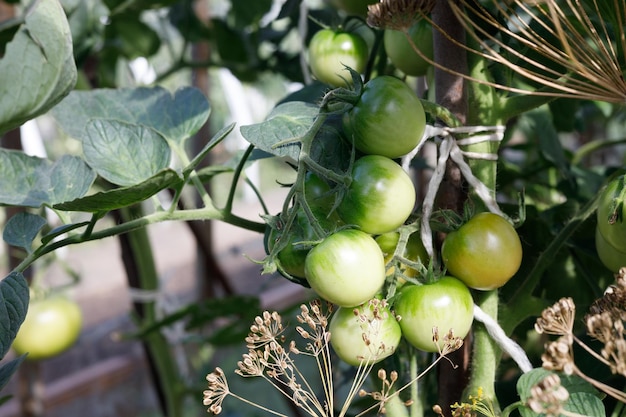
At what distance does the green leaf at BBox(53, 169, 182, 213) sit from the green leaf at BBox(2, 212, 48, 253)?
57 millimetres

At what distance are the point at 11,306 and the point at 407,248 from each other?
0.19 metres

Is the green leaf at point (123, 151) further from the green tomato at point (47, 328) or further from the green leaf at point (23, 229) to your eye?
the green tomato at point (47, 328)

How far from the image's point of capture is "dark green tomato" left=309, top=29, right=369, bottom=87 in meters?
0.37

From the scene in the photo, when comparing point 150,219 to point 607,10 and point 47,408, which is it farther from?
point 47,408

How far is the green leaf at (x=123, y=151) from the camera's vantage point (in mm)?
333

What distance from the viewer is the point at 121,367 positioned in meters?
1.51

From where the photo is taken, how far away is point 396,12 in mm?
277

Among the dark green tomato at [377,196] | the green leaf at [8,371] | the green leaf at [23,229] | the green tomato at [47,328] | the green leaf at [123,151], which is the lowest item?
the green tomato at [47,328]

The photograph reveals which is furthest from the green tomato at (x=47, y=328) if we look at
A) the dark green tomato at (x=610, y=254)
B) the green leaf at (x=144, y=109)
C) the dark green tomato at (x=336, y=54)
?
the dark green tomato at (x=610, y=254)

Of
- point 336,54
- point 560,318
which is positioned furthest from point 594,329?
point 336,54

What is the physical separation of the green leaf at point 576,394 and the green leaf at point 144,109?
24cm

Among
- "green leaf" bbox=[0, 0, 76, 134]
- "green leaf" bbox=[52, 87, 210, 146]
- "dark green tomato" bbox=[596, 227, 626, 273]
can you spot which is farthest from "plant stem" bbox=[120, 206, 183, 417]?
"dark green tomato" bbox=[596, 227, 626, 273]

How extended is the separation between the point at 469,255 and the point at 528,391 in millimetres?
64

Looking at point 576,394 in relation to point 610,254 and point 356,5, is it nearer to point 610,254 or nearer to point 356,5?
point 610,254
